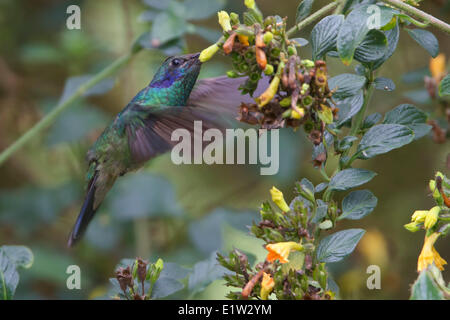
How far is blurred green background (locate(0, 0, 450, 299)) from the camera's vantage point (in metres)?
2.53

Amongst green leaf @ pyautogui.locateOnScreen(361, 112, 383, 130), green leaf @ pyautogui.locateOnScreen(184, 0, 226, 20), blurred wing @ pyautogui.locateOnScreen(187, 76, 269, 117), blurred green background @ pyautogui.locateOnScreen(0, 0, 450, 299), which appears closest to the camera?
green leaf @ pyautogui.locateOnScreen(361, 112, 383, 130)

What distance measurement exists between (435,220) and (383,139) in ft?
0.59

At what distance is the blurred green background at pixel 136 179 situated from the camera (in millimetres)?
2529

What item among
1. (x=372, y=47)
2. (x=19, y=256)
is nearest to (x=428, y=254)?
(x=372, y=47)

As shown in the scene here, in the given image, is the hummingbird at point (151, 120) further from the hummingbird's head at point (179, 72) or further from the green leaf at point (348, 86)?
the green leaf at point (348, 86)

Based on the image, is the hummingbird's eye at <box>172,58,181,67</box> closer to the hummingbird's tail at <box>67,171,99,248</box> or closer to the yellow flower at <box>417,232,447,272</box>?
the hummingbird's tail at <box>67,171,99,248</box>

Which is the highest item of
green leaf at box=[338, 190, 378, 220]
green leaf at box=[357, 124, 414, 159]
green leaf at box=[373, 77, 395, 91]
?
green leaf at box=[373, 77, 395, 91]

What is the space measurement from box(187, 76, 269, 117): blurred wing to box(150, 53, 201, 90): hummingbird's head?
0.07m

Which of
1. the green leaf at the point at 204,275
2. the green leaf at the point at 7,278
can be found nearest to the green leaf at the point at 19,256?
the green leaf at the point at 7,278

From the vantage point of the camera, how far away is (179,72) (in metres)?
1.69

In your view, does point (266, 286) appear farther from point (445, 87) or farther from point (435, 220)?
point (445, 87)

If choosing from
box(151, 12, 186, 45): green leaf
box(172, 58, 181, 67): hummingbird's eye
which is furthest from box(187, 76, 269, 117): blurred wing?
box(151, 12, 186, 45): green leaf
